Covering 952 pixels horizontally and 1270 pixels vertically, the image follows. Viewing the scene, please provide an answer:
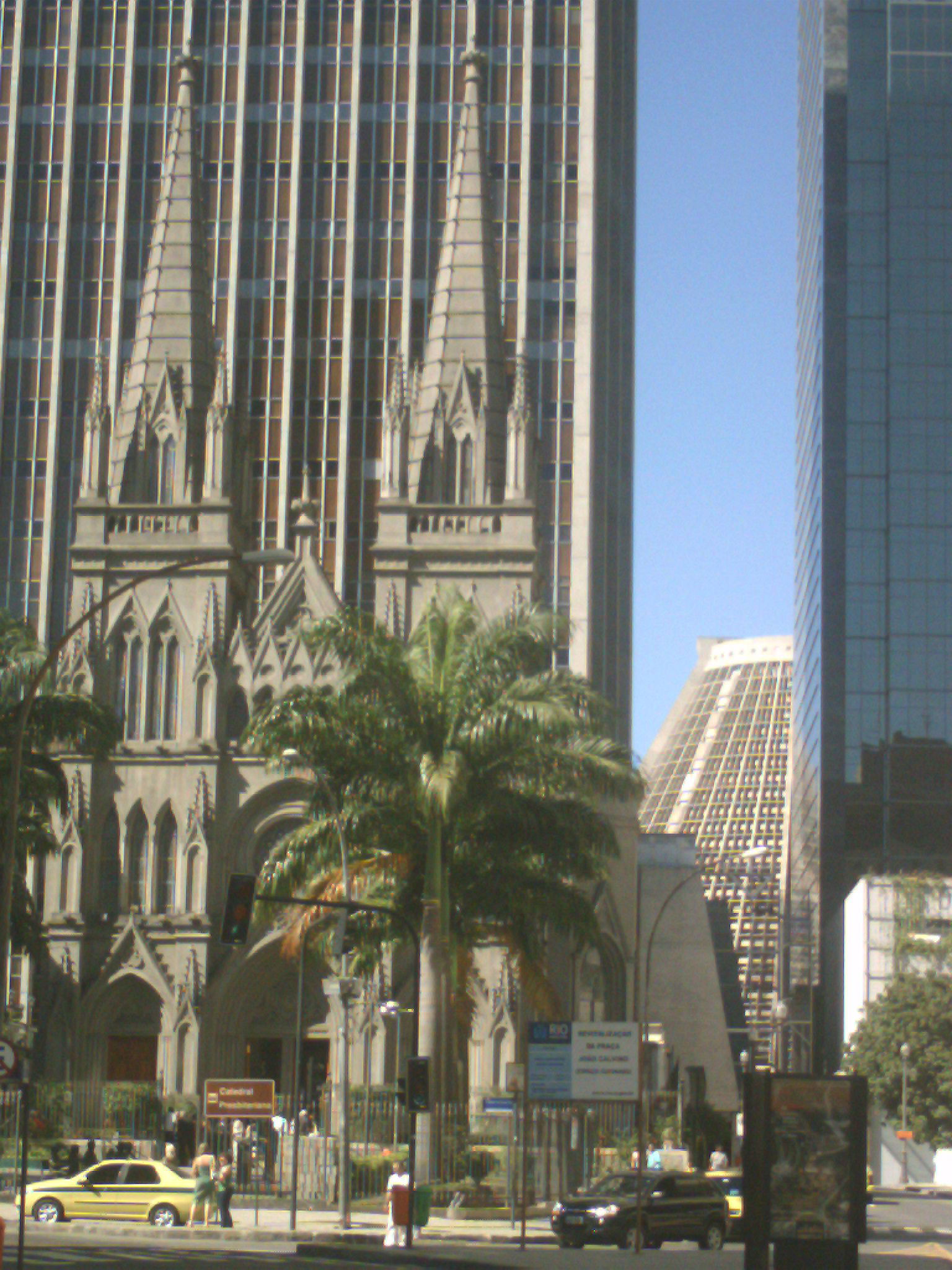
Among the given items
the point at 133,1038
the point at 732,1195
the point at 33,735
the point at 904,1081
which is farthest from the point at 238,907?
the point at 904,1081

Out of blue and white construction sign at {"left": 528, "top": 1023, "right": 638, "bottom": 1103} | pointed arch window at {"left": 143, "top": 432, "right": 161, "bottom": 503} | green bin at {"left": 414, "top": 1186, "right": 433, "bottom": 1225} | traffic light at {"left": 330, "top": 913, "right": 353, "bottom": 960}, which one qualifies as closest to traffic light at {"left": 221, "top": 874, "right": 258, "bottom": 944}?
blue and white construction sign at {"left": 528, "top": 1023, "right": 638, "bottom": 1103}

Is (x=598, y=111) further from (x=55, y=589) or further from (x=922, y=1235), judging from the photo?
(x=922, y=1235)

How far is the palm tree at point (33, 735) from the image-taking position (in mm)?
42656

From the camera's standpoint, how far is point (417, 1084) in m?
31.5

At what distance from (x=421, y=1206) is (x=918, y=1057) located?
42.6m

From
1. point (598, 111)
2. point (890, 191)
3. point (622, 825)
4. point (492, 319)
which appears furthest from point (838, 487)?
point (492, 319)

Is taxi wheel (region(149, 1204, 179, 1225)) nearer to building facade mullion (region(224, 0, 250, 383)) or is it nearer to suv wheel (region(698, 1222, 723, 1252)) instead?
suv wheel (region(698, 1222, 723, 1252))

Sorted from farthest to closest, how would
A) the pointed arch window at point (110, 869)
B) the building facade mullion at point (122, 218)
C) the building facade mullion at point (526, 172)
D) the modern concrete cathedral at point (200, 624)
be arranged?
the building facade mullion at point (122, 218) < the building facade mullion at point (526, 172) < the pointed arch window at point (110, 869) < the modern concrete cathedral at point (200, 624)

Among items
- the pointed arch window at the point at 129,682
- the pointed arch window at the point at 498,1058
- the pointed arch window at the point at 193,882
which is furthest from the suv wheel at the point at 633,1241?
the pointed arch window at the point at 129,682

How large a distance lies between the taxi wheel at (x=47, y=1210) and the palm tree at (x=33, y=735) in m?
A: 7.86

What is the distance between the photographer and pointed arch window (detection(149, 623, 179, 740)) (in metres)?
59.6

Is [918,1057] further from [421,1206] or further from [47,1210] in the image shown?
[421,1206]

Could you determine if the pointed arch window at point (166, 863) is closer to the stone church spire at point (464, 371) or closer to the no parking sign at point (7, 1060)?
the stone church spire at point (464, 371)

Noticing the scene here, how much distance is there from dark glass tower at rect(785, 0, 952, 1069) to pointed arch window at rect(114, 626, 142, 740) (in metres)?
59.8
